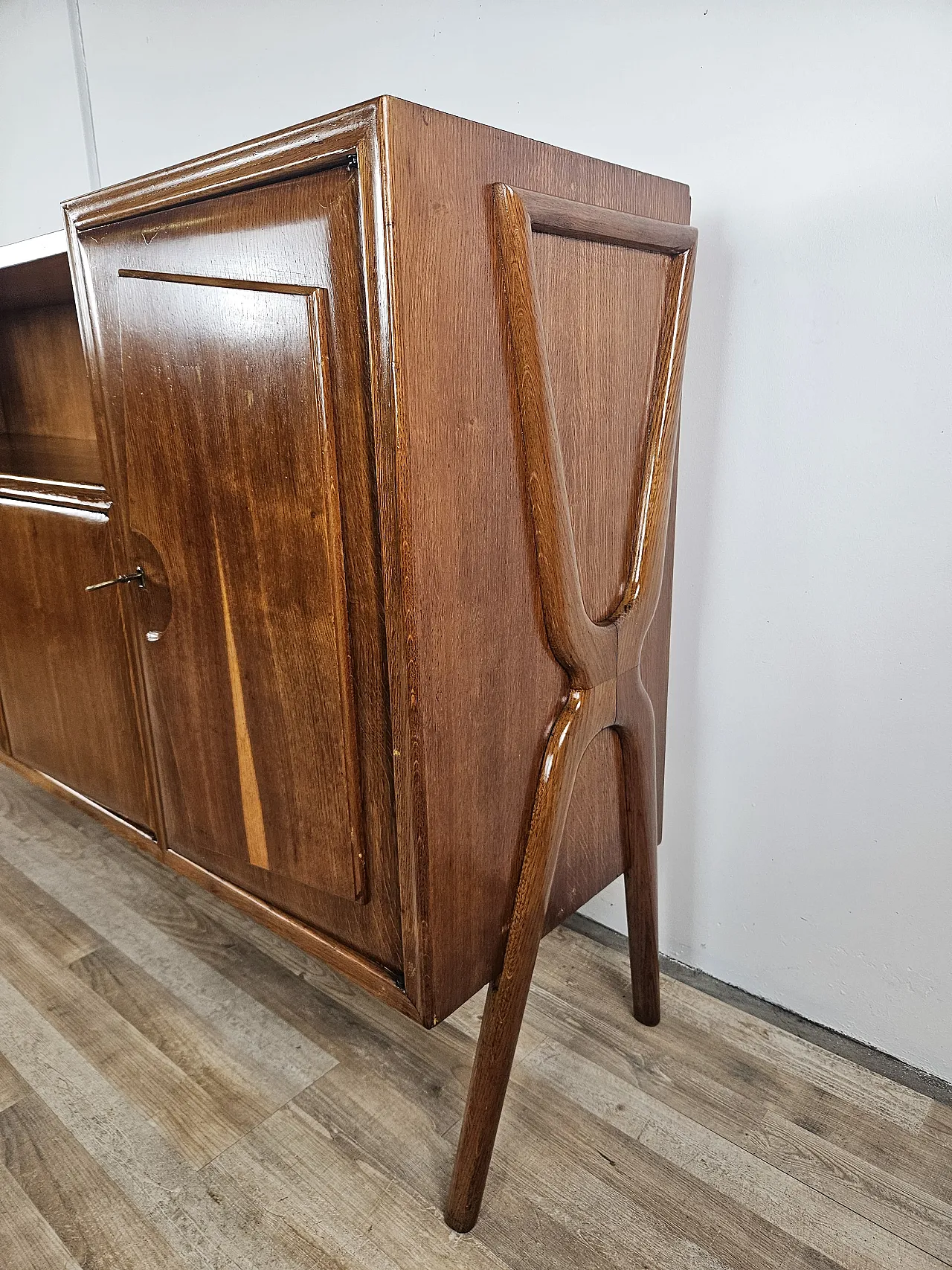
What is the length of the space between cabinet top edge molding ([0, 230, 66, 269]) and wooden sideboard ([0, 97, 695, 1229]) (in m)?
0.15

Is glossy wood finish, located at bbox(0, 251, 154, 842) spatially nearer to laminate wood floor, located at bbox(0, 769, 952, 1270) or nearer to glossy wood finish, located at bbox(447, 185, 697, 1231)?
laminate wood floor, located at bbox(0, 769, 952, 1270)

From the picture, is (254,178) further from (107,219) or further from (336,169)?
(107,219)

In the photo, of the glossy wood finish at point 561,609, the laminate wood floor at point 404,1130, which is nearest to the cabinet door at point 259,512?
the glossy wood finish at point 561,609

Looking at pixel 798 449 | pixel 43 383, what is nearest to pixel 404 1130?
pixel 798 449

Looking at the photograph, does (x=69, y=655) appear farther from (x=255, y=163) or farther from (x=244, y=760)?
(x=255, y=163)

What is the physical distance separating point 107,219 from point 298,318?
1.32 ft

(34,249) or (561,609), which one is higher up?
(34,249)

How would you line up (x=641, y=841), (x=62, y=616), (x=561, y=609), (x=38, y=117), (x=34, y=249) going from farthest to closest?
1. (x=38, y=117)
2. (x=62, y=616)
3. (x=34, y=249)
4. (x=641, y=841)
5. (x=561, y=609)

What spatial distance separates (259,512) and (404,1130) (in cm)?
89

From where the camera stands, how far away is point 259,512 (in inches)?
40.6

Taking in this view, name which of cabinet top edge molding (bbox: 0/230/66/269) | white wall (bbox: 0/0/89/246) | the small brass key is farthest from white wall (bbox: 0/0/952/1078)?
white wall (bbox: 0/0/89/246)

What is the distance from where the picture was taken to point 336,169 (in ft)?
2.76

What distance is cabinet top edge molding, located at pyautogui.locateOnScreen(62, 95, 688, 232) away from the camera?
80 cm

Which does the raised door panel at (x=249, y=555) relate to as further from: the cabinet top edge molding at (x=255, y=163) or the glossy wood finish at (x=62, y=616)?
the glossy wood finish at (x=62, y=616)
